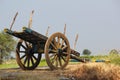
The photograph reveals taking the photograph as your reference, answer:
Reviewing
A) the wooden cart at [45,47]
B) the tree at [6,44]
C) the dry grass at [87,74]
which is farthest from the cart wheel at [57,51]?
the tree at [6,44]

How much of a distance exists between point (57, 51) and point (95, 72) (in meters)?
3.91

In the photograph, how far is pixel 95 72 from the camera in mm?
8805

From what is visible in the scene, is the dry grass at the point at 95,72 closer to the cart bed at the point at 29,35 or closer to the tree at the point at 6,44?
the cart bed at the point at 29,35

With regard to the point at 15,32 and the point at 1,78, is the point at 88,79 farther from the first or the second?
the point at 15,32

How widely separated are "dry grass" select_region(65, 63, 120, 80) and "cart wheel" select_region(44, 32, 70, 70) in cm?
273

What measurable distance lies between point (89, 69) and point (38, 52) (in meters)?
4.25

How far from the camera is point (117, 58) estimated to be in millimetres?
12836

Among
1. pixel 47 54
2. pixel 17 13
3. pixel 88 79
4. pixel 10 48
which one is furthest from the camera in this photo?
pixel 10 48

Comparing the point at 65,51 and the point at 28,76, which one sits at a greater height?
the point at 65,51

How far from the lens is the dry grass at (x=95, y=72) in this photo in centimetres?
862

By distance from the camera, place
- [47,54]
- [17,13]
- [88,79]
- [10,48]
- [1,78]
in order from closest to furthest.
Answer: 1. [1,78]
2. [88,79]
3. [47,54]
4. [17,13]
5. [10,48]

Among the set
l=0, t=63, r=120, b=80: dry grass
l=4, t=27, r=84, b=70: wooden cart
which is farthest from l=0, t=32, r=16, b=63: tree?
l=0, t=63, r=120, b=80: dry grass

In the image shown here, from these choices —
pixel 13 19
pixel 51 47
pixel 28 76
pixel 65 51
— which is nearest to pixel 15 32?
pixel 13 19

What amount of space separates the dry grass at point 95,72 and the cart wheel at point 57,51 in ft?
8.96
